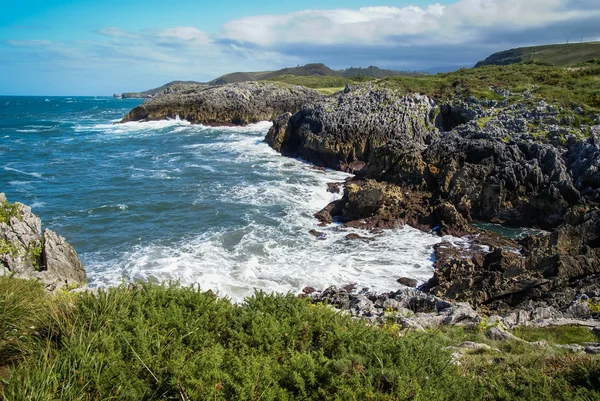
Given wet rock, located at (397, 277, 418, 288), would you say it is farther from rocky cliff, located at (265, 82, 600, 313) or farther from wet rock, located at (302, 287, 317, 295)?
wet rock, located at (302, 287, 317, 295)

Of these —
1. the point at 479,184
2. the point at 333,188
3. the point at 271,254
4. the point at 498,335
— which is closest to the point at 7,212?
the point at 271,254

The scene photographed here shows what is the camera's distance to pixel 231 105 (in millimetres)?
79750

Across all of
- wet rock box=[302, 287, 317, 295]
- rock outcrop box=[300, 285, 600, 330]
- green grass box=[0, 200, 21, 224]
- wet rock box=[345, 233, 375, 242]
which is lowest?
wet rock box=[302, 287, 317, 295]

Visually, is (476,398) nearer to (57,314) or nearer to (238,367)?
(238,367)

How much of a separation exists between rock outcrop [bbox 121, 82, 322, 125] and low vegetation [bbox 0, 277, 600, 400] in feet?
233

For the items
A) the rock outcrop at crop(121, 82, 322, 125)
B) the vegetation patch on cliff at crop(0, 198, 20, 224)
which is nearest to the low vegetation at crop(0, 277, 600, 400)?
the vegetation patch on cliff at crop(0, 198, 20, 224)

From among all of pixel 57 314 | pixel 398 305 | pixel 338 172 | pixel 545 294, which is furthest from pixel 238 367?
pixel 338 172

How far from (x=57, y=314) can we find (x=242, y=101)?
77.5 m

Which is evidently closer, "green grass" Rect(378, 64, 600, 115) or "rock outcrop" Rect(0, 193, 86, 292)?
"rock outcrop" Rect(0, 193, 86, 292)

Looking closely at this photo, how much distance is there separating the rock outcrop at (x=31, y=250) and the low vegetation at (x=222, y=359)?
9.38m

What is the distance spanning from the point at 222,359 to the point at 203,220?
2111 centimetres

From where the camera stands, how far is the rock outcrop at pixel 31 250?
1578 centimetres

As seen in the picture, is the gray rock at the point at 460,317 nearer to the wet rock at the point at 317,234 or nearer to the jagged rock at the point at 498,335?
the jagged rock at the point at 498,335

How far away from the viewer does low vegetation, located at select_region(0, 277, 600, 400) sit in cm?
561
